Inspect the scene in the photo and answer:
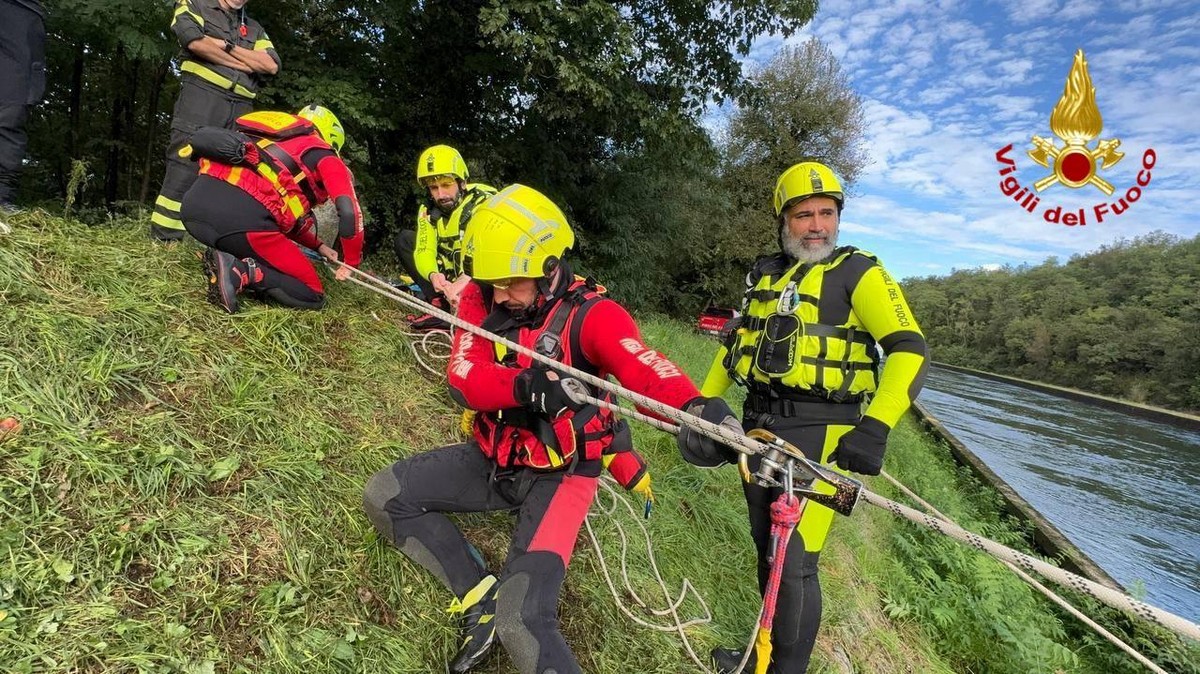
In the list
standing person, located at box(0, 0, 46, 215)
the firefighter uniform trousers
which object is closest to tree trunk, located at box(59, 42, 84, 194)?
the firefighter uniform trousers

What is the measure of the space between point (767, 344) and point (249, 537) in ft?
8.34

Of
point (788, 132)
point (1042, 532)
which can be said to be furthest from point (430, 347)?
point (788, 132)

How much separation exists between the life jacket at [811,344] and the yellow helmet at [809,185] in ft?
1.10

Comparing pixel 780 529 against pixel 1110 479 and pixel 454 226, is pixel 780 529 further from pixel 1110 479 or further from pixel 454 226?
pixel 1110 479

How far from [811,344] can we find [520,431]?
1.51 metres

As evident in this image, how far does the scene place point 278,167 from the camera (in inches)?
144

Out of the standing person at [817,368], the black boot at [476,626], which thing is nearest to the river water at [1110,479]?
the standing person at [817,368]

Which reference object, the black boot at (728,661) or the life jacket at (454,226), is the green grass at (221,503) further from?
the life jacket at (454,226)

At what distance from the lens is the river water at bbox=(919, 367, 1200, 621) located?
8875 millimetres

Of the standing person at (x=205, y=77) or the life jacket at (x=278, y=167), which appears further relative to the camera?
the standing person at (x=205, y=77)

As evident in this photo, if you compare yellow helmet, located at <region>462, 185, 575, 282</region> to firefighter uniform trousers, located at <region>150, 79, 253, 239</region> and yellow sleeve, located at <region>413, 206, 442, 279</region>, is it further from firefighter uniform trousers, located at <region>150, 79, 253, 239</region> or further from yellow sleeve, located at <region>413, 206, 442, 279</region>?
firefighter uniform trousers, located at <region>150, 79, 253, 239</region>

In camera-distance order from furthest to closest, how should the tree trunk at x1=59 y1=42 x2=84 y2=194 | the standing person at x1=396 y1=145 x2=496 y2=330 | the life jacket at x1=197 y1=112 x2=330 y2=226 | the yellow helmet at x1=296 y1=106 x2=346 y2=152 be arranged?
the tree trunk at x1=59 y1=42 x2=84 y2=194 → the standing person at x1=396 y1=145 x2=496 y2=330 → the yellow helmet at x1=296 y1=106 x2=346 y2=152 → the life jacket at x1=197 y1=112 x2=330 y2=226

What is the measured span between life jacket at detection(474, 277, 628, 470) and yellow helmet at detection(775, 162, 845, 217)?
1310 millimetres

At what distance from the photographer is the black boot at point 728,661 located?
3.06 metres
